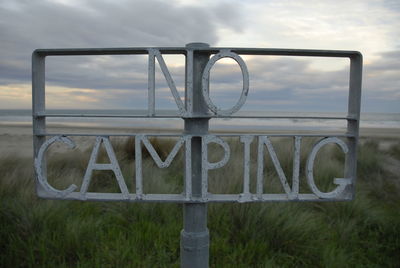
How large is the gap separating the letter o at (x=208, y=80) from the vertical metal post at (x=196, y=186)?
10cm

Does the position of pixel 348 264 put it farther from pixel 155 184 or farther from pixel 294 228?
pixel 155 184

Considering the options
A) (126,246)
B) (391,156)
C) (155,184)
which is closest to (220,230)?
(126,246)

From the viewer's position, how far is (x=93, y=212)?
3604mm

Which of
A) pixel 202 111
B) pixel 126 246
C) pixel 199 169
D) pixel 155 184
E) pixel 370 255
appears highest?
pixel 202 111

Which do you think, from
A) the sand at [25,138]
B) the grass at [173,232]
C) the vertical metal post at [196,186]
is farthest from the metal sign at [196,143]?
the sand at [25,138]

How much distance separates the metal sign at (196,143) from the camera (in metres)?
1.84

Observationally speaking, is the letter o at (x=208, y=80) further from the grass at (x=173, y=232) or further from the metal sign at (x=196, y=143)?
the grass at (x=173, y=232)

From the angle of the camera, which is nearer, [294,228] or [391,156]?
[294,228]

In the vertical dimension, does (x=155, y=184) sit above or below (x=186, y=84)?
below

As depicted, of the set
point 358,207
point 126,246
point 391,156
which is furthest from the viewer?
point 391,156

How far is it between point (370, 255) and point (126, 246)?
104 inches

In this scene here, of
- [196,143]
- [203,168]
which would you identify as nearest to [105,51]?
[196,143]

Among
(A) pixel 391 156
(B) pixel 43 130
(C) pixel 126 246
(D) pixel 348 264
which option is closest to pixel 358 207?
(D) pixel 348 264

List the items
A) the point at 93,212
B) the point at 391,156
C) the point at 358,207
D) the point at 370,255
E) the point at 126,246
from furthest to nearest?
the point at 391,156, the point at 358,207, the point at 93,212, the point at 370,255, the point at 126,246
